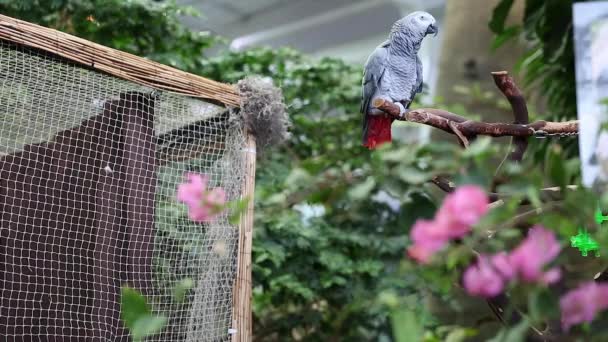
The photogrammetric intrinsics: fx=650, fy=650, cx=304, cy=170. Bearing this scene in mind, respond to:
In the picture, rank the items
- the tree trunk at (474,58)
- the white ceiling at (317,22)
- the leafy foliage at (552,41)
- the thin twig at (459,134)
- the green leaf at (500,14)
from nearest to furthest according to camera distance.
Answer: the thin twig at (459,134), the leafy foliage at (552,41), the green leaf at (500,14), the tree trunk at (474,58), the white ceiling at (317,22)

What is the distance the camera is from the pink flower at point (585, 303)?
1.34 ft

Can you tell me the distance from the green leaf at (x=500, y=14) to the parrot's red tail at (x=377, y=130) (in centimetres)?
94

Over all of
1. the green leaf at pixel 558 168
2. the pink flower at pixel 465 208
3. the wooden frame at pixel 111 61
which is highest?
the wooden frame at pixel 111 61

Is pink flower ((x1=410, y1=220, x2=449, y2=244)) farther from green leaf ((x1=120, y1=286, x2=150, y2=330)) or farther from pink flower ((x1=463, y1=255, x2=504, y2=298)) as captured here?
green leaf ((x1=120, y1=286, x2=150, y2=330))

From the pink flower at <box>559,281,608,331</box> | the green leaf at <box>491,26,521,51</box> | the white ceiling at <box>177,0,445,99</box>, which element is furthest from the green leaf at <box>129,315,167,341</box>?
the white ceiling at <box>177,0,445,99</box>

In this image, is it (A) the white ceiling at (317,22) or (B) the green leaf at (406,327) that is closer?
(B) the green leaf at (406,327)

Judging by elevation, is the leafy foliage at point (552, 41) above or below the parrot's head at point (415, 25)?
above

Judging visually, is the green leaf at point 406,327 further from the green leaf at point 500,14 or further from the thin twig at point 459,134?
the green leaf at point 500,14

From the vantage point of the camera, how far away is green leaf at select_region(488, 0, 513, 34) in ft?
6.50

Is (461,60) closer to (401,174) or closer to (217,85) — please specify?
(217,85)

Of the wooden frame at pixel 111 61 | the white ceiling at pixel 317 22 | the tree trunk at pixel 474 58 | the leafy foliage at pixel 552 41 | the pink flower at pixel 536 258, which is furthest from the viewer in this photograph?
the white ceiling at pixel 317 22

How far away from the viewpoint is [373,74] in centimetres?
128

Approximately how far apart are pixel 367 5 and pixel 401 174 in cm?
357

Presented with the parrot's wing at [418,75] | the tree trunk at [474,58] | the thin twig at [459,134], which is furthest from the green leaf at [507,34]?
the thin twig at [459,134]
